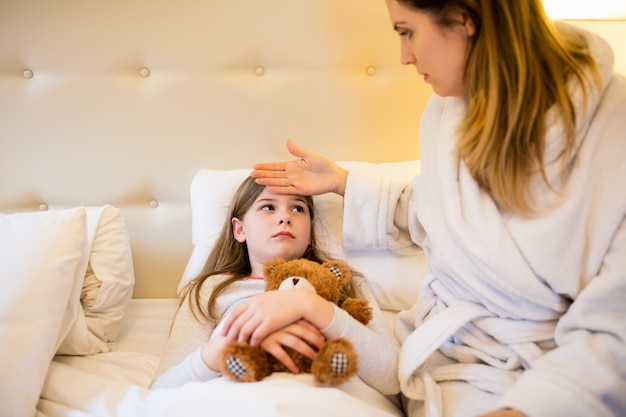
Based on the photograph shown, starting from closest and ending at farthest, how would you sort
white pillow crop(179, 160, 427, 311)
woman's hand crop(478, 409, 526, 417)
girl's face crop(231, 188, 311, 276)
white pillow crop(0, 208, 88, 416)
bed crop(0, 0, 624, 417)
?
1. woman's hand crop(478, 409, 526, 417)
2. white pillow crop(0, 208, 88, 416)
3. girl's face crop(231, 188, 311, 276)
4. white pillow crop(179, 160, 427, 311)
5. bed crop(0, 0, 624, 417)

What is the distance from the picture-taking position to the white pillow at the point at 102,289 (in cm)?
120

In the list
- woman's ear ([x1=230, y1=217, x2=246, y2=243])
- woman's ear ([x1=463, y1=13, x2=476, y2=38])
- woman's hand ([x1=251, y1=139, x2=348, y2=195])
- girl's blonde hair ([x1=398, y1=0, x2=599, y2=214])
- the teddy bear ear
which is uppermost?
woman's ear ([x1=463, y1=13, x2=476, y2=38])

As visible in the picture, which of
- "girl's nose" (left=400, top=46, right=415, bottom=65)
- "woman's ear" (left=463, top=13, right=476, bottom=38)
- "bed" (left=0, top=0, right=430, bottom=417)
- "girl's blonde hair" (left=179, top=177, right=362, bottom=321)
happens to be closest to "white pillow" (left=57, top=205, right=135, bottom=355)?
"bed" (left=0, top=0, right=430, bottom=417)

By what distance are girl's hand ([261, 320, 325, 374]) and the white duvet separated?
0.11 ft

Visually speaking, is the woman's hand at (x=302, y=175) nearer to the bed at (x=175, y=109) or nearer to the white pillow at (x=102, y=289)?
the bed at (x=175, y=109)

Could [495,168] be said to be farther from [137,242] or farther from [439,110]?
[137,242]

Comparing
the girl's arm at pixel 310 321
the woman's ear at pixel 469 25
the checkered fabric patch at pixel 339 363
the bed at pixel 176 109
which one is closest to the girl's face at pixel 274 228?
the bed at pixel 176 109

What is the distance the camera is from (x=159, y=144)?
4.94ft

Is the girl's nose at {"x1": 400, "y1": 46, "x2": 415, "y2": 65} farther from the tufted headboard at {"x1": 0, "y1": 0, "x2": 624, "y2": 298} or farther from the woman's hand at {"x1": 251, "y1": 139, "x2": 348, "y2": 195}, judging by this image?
the tufted headboard at {"x1": 0, "y1": 0, "x2": 624, "y2": 298}

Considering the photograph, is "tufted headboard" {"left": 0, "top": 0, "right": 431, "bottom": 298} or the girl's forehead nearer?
the girl's forehead

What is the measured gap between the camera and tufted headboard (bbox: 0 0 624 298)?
146cm

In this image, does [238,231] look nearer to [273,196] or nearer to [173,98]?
[273,196]

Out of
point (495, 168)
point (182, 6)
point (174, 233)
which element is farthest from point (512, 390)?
point (182, 6)

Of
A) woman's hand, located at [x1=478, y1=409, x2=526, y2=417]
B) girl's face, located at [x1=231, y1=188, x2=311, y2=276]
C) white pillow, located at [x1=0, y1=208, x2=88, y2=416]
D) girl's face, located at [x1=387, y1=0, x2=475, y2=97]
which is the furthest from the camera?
girl's face, located at [x1=231, y1=188, x2=311, y2=276]
